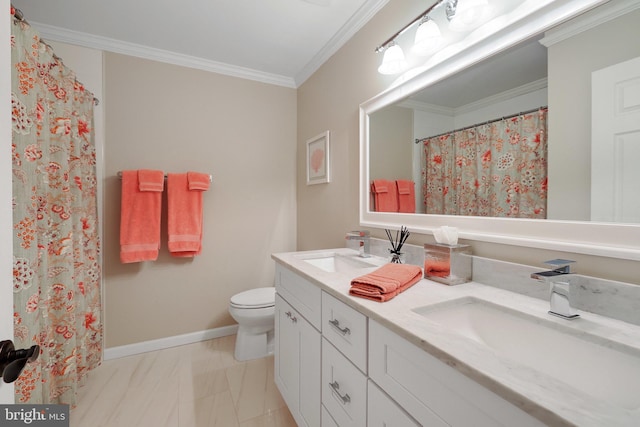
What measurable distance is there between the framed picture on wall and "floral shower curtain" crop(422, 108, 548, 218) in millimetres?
922

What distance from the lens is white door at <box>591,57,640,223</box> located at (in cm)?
71

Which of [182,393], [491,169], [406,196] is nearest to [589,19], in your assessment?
[491,169]

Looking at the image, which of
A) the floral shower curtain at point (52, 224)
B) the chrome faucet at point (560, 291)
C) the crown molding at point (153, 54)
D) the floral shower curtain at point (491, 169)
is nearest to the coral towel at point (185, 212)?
the floral shower curtain at point (52, 224)

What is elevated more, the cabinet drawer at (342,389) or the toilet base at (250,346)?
the cabinet drawer at (342,389)

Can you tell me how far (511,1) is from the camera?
97cm

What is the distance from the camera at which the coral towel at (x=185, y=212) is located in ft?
6.86

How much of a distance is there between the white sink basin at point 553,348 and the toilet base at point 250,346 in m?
1.61

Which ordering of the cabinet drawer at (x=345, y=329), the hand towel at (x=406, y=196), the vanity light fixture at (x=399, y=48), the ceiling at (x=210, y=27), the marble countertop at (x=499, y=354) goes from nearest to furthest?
the marble countertop at (x=499, y=354)
the cabinet drawer at (x=345, y=329)
the vanity light fixture at (x=399, y=48)
the hand towel at (x=406, y=196)
the ceiling at (x=210, y=27)

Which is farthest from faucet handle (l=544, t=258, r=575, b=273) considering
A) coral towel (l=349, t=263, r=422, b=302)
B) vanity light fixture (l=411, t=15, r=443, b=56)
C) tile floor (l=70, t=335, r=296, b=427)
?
tile floor (l=70, t=335, r=296, b=427)

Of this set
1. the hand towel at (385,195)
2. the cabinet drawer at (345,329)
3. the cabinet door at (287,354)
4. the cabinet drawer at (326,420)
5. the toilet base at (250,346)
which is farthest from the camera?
the toilet base at (250,346)

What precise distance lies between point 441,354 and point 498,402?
0.11 m

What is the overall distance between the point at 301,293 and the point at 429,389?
73 centimetres

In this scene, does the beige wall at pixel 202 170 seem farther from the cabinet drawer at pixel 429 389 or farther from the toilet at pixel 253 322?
the cabinet drawer at pixel 429 389

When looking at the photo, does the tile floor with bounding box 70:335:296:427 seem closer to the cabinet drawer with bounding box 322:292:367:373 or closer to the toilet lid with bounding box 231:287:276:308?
the toilet lid with bounding box 231:287:276:308
